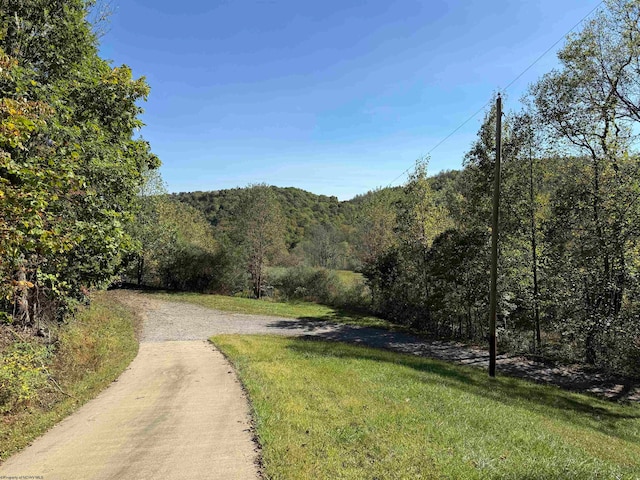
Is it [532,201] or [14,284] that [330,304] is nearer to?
[532,201]

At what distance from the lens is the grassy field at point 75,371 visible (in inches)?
225

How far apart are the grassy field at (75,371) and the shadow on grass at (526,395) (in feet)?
18.4

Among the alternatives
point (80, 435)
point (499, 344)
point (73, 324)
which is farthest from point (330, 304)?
point (80, 435)

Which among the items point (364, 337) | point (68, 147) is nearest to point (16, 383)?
point (68, 147)

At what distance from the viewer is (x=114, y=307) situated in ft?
62.0

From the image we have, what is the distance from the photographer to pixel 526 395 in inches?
398

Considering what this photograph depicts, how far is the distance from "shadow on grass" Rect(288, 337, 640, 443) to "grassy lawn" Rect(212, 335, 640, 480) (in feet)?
0.19

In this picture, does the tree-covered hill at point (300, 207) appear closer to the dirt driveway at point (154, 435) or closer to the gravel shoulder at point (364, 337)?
the gravel shoulder at point (364, 337)

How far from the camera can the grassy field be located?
5719 millimetres

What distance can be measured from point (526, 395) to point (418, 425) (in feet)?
21.0

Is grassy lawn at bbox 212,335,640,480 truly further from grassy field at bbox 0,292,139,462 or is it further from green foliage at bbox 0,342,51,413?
green foliage at bbox 0,342,51,413

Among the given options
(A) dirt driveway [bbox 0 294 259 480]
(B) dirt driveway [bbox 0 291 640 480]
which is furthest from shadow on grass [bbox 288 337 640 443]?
(A) dirt driveway [bbox 0 294 259 480]

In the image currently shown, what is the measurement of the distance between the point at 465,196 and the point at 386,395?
14.7 metres

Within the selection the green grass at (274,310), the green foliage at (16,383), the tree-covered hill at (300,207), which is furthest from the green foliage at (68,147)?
the tree-covered hill at (300,207)
